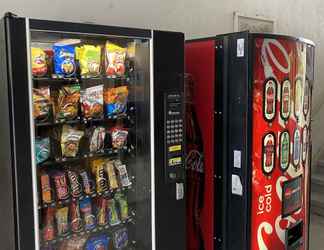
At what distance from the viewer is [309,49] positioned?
230 cm

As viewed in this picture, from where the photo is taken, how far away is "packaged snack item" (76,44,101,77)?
1.62 metres

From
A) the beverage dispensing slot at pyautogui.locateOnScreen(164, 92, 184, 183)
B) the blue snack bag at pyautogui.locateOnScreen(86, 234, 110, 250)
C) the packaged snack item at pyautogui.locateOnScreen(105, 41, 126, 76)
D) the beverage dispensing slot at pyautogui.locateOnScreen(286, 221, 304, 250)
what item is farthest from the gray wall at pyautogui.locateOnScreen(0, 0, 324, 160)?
the beverage dispensing slot at pyautogui.locateOnScreen(286, 221, 304, 250)

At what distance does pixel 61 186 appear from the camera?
1616 millimetres

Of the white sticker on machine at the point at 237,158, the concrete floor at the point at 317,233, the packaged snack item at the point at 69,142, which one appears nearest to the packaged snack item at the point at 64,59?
the packaged snack item at the point at 69,142

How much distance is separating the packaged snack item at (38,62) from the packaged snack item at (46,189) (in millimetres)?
439

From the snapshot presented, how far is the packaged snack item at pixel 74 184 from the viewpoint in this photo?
1655 millimetres

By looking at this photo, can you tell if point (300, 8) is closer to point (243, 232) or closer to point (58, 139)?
point (243, 232)

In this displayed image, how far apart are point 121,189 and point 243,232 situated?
0.72 meters

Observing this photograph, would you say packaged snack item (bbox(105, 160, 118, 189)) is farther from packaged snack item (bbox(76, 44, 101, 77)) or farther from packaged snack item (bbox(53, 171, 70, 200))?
packaged snack item (bbox(76, 44, 101, 77))

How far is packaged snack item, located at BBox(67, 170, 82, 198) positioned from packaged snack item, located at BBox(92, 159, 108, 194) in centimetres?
10

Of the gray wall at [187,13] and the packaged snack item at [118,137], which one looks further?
the gray wall at [187,13]

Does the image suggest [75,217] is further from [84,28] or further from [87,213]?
[84,28]

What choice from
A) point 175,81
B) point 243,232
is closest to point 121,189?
point 175,81

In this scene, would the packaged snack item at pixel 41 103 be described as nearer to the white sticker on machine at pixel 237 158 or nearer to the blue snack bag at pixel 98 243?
the blue snack bag at pixel 98 243
